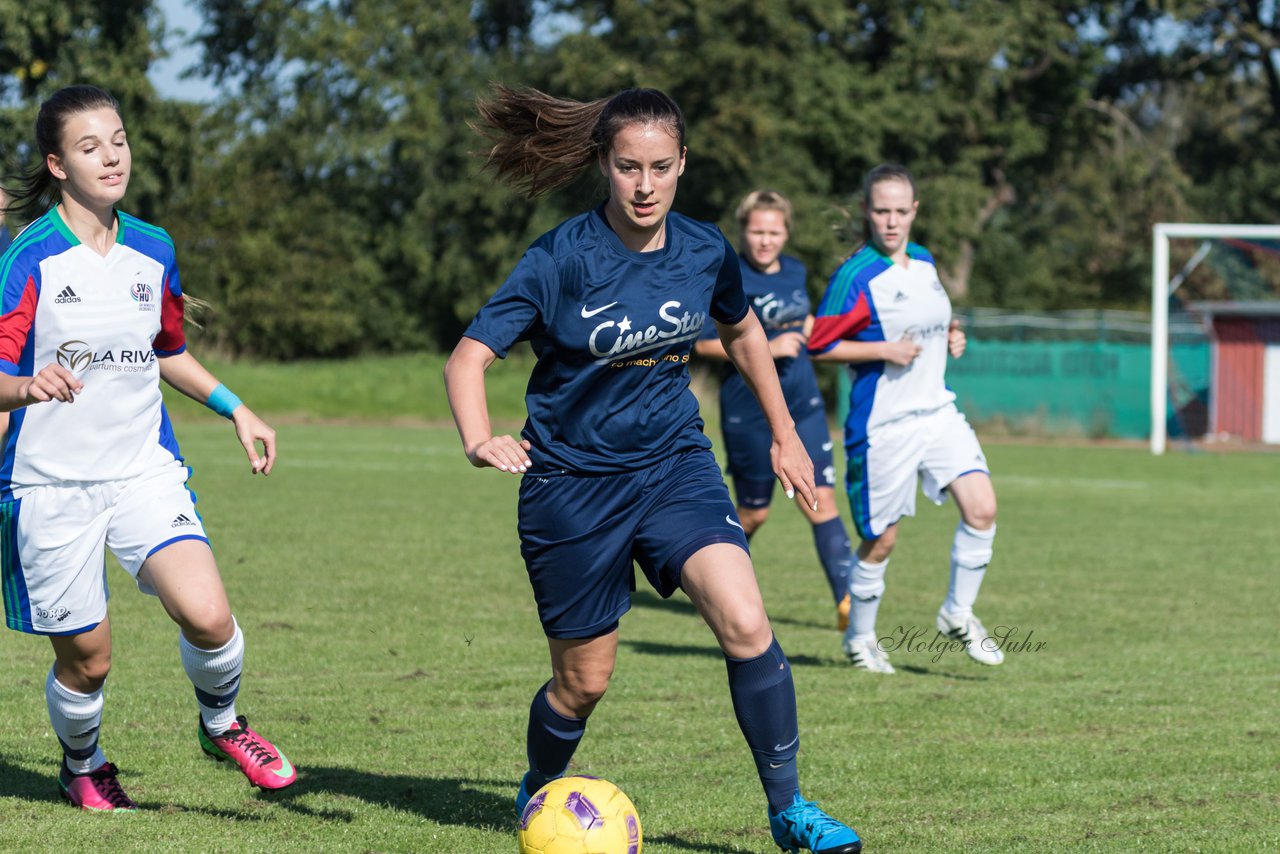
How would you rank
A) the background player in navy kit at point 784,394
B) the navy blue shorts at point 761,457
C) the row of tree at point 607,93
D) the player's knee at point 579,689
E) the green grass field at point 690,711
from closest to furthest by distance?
the player's knee at point 579,689 < the green grass field at point 690,711 < the background player in navy kit at point 784,394 < the navy blue shorts at point 761,457 < the row of tree at point 607,93

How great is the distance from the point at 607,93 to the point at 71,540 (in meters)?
34.7

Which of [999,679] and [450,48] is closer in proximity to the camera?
[999,679]

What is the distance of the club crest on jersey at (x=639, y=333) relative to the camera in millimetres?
4094

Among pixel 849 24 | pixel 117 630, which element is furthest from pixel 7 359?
pixel 849 24

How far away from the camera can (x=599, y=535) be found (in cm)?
420

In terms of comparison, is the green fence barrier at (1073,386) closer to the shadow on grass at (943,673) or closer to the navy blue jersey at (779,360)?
the navy blue jersey at (779,360)

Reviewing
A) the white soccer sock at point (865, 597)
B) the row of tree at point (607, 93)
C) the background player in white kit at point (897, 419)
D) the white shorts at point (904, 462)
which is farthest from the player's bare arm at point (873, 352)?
the row of tree at point (607, 93)

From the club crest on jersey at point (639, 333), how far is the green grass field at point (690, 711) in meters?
1.37

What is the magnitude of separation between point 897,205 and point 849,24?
3381cm

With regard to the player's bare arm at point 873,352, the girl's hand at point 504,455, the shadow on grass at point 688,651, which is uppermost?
the girl's hand at point 504,455

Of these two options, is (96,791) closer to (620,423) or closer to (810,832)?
(620,423)

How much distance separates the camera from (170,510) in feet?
14.9

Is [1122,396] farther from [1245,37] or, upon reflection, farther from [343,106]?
[343,106]

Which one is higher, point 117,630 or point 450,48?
point 450,48
